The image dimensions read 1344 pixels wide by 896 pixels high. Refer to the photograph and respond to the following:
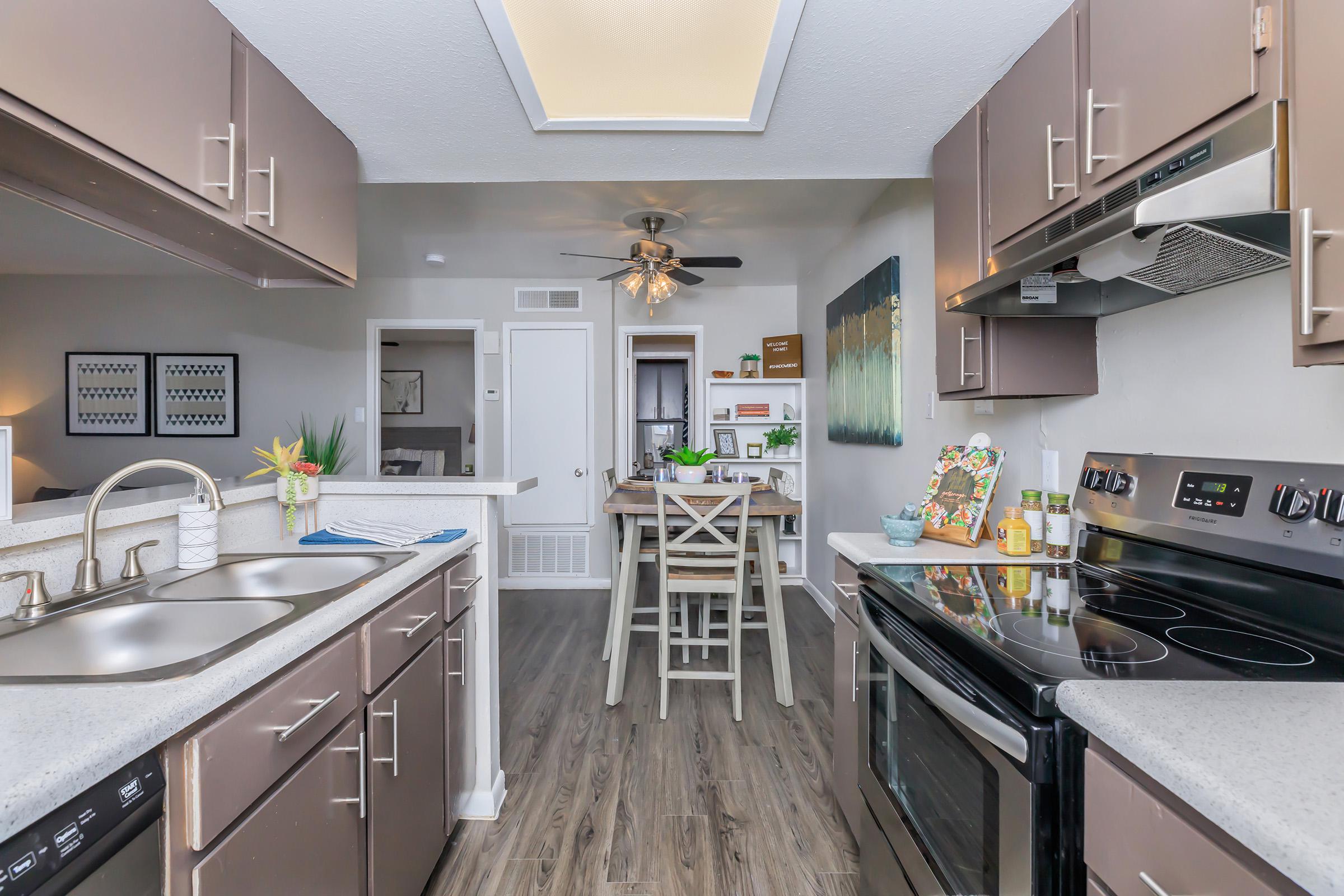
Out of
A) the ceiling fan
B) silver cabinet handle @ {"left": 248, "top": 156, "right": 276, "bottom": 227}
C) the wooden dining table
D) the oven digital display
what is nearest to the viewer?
the oven digital display

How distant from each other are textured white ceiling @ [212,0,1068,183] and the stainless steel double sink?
1.23 m

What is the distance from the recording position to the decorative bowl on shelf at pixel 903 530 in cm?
165

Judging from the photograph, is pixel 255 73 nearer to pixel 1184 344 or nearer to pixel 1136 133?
pixel 1136 133

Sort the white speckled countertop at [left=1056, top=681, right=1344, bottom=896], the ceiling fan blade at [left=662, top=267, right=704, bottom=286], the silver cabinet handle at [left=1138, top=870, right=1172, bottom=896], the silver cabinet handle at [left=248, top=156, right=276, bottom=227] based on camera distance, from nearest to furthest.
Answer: the white speckled countertop at [left=1056, top=681, right=1344, bottom=896], the silver cabinet handle at [left=1138, top=870, right=1172, bottom=896], the silver cabinet handle at [left=248, top=156, right=276, bottom=227], the ceiling fan blade at [left=662, top=267, right=704, bottom=286]

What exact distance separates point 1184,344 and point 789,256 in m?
2.93

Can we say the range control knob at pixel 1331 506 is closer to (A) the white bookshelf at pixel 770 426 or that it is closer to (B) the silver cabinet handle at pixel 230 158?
(B) the silver cabinet handle at pixel 230 158

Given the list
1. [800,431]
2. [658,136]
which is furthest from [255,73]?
[800,431]

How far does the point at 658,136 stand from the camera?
168 centimetres

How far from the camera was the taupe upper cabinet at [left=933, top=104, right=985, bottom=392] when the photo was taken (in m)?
1.49

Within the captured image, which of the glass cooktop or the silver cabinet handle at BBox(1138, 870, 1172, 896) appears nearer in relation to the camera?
the silver cabinet handle at BBox(1138, 870, 1172, 896)

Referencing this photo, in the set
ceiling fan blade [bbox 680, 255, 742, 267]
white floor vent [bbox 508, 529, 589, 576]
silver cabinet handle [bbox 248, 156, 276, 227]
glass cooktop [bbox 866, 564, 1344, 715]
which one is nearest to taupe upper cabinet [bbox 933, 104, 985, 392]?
glass cooktop [bbox 866, 564, 1344, 715]

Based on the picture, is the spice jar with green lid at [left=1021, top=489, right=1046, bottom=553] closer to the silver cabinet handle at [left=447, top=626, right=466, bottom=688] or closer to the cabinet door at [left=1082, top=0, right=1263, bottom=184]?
the cabinet door at [left=1082, top=0, right=1263, bottom=184]

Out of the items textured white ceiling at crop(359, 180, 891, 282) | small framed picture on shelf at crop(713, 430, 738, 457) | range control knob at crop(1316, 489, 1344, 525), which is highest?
textured white ceiling at crop(359, 180, 891, 282)

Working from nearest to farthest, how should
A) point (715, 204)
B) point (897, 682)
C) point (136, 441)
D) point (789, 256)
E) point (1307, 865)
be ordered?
point (1307, 865) < point (897, 682) < point (715, 204) < point (789, 256) < point (136, 441)
